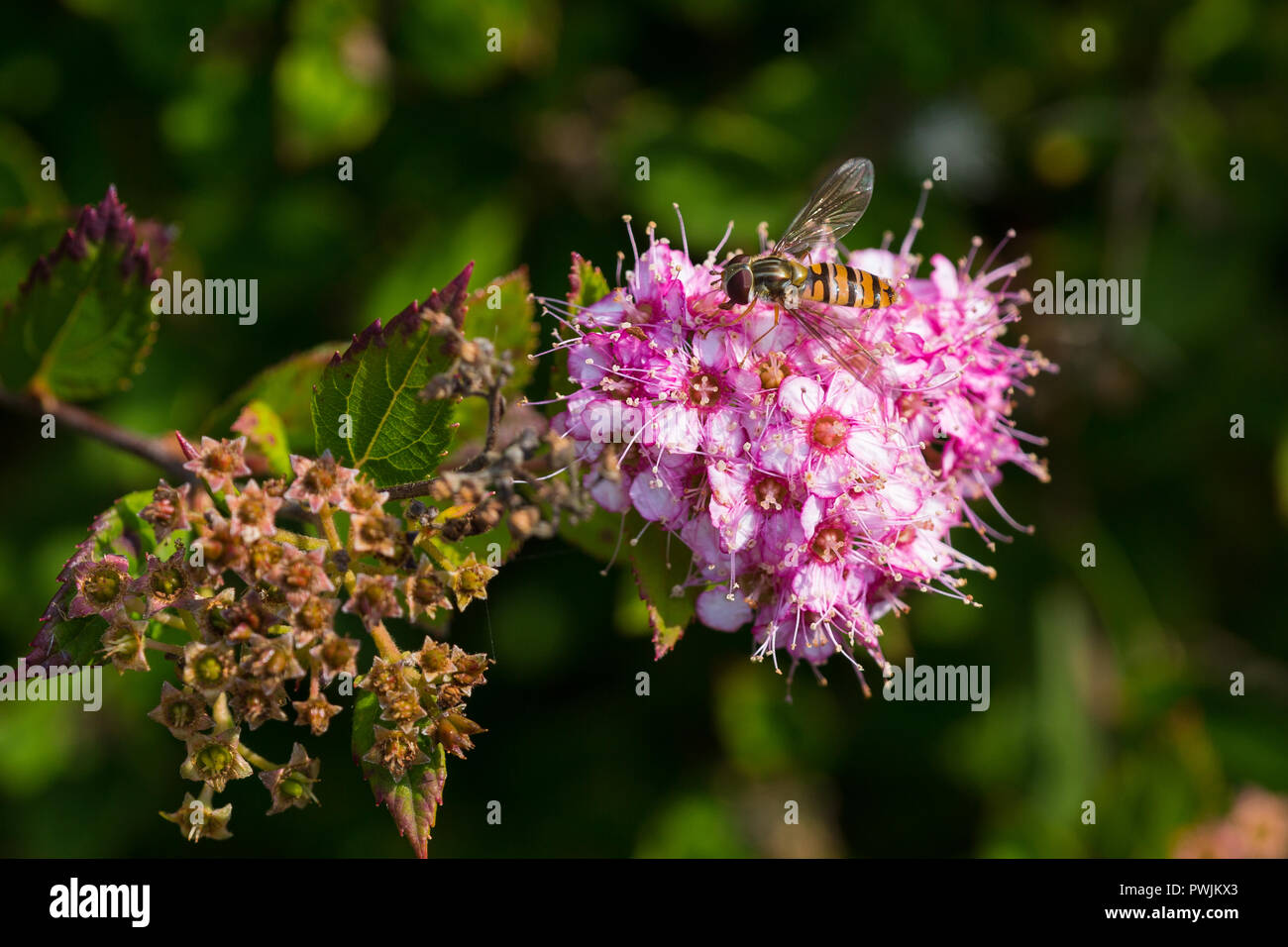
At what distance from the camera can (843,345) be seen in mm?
1757

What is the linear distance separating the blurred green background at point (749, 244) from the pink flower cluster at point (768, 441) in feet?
4.66

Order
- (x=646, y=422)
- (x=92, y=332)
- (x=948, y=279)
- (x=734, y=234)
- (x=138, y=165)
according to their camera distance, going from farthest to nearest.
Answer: (x=138, y=165)
(x=734, y=234)
(x=92, y=332)
(x=948, y=279)
(x=646, y=422)

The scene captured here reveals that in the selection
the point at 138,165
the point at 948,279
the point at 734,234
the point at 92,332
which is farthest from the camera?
the point at 138,165

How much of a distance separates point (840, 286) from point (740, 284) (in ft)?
0.56

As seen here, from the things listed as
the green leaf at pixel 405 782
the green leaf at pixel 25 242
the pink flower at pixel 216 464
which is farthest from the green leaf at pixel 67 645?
the green leaf at pixel 25 242

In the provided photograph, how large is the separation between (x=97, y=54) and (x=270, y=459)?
2.22 meters

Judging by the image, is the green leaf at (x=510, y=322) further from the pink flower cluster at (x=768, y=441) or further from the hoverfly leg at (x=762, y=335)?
the hoverfly leg at (x=762, y=335)

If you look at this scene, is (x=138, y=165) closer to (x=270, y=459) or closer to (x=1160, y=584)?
(x=270, y=459)

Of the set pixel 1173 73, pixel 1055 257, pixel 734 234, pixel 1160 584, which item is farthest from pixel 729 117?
pixel 1160 584

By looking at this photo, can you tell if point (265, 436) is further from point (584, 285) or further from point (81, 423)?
point (584, 285)

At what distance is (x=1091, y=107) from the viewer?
Result: 142 inches

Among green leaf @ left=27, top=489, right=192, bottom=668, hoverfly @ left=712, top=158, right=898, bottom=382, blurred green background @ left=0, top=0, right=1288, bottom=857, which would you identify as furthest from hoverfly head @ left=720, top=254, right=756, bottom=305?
blurred green background @ left=0, top=0, right=1288, bottom=857

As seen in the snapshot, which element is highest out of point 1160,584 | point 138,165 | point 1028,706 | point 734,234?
point 138,165

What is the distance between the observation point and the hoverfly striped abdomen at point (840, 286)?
1762 mm
